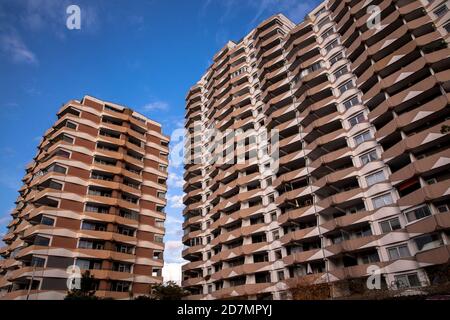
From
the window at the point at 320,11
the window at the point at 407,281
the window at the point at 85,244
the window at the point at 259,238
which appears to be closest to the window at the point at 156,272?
the window at the point at 85,244

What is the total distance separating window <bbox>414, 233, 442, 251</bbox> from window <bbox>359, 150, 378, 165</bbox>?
1069 cm

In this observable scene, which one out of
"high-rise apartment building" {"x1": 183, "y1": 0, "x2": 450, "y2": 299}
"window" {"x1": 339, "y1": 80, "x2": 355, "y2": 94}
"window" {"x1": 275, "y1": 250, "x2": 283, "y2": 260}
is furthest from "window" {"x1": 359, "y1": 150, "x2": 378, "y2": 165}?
"window" {"x1": 275, "y1": 250, "x2": 283, "y2": 260}

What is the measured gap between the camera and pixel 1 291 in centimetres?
4972

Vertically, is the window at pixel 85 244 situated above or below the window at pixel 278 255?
above

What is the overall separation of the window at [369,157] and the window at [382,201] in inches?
190

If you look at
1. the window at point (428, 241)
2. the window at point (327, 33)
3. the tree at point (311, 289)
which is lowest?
the tree at point (311, 289)

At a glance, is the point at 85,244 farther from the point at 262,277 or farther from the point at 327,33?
the point at 327,33

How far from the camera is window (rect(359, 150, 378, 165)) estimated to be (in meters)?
38.0

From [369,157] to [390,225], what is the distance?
883 centimetres

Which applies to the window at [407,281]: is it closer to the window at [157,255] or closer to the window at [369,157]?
the window at [369,157]

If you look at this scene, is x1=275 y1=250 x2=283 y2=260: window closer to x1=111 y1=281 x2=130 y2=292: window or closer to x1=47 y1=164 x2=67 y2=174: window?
x1=111 y1=281 x2=130 y2=292: window

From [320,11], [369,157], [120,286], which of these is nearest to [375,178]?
[369,157]

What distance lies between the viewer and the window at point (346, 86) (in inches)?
1771

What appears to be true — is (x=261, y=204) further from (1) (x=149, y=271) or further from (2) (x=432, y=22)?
(2) (x=432, y=22)
